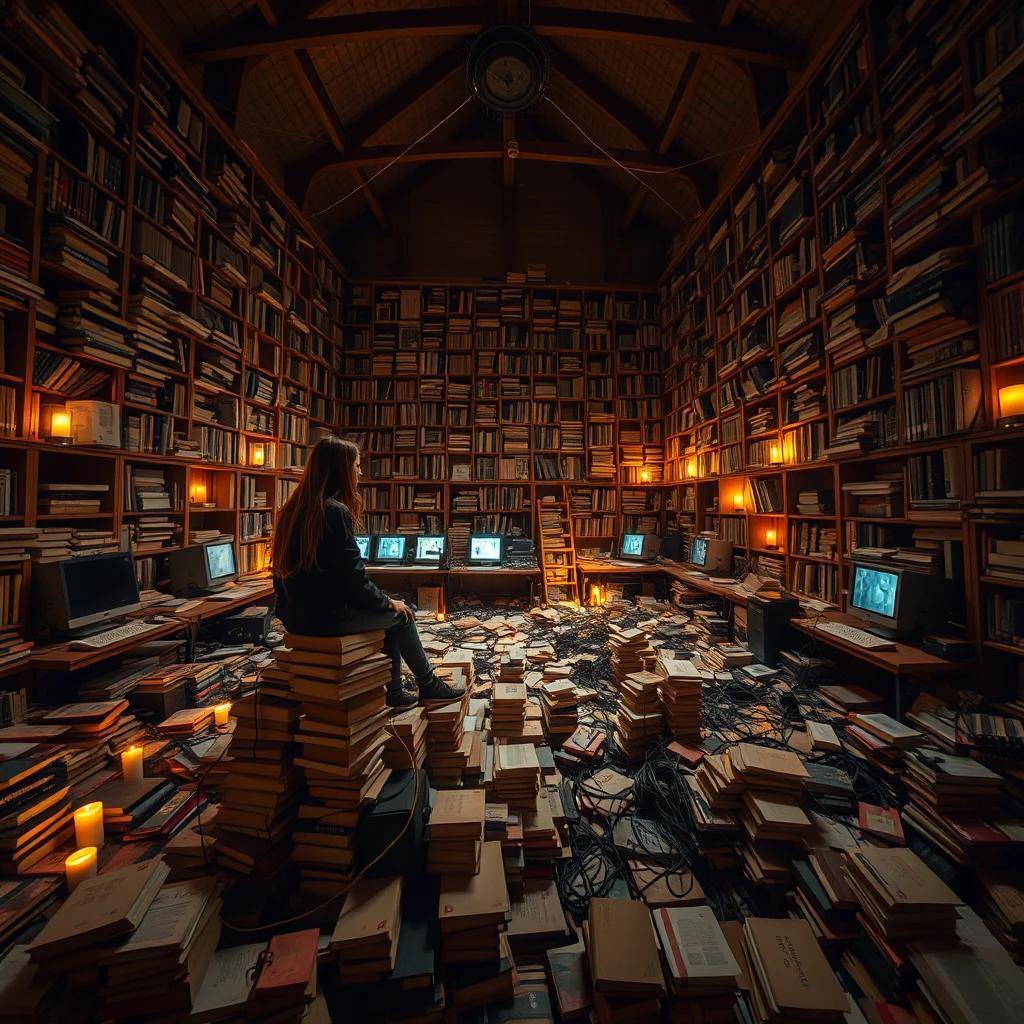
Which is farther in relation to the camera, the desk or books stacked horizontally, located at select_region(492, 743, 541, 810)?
the desk

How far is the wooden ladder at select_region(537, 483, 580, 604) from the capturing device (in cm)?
574

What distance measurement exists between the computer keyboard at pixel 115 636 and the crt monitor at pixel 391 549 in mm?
2932

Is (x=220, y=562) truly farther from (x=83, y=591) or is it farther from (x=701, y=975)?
(x=701, y=975)

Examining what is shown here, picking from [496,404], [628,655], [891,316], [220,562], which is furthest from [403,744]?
[496,404]

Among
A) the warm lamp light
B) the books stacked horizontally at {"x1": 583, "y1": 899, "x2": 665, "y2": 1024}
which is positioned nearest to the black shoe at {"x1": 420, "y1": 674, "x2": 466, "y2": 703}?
the books stacked horizontally at {"x1": 583, "y1": 899, "x2": 665, "y2": 1024}

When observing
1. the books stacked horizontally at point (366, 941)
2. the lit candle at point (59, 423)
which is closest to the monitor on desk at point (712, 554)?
the books stacked horizontally at point (366, 941)

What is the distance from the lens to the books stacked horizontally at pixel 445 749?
1948 mm

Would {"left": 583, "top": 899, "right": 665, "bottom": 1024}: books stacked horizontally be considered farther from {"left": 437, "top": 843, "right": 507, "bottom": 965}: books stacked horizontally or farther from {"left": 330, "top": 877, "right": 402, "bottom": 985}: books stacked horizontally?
{"left": 330, "top": 877, "right": 402, "bottom": 985}: books stacked horizontally

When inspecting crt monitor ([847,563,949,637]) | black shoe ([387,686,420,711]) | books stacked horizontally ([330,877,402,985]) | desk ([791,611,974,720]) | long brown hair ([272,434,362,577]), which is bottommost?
books stacked horizontally ([330,877,402,985])

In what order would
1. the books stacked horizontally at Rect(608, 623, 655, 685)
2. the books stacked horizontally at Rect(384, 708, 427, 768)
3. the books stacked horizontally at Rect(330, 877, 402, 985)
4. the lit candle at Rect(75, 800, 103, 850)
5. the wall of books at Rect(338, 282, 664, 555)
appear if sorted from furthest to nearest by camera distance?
1. the wall of books at Rect(338, 282, 664, 555)
2. the books stacked horizontally at Rect(608, 623, 655, 685)
3. the books stacked horizontally at Rect(384, 708, 427, 768)
4. the lit candle at Rect(75, 800, 103, 850)
5. the books stacked horizontally at Rect(330, 877, 402, 985)

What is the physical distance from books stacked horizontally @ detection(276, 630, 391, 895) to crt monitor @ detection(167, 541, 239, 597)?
101 inches

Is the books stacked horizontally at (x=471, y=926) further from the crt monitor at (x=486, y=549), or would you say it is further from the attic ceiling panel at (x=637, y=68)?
the attic ceiling panel at (x=637, y=68)

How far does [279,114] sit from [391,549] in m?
4.81

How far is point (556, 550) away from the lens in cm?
590
